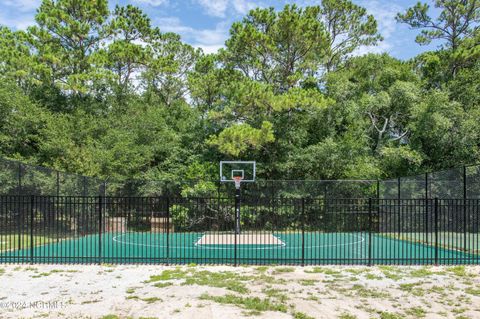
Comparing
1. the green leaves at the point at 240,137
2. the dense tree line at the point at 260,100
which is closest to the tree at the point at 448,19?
the dense tree line at the point at 260,100

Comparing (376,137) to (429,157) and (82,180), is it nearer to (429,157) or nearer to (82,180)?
(429,157)

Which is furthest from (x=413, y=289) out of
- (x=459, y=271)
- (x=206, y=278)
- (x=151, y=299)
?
(x=151, y=299)

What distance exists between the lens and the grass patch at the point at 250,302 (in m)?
6.21

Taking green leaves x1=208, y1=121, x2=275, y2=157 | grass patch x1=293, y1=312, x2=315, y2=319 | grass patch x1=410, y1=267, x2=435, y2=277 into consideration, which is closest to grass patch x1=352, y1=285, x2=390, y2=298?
grass patch x1=293, y1=312, x2=315, y2=319

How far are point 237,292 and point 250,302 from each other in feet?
2.44

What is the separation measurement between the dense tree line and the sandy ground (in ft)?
34.6

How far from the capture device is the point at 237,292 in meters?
7.19

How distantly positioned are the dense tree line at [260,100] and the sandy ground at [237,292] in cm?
1054

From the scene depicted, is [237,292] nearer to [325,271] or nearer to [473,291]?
[325,271]

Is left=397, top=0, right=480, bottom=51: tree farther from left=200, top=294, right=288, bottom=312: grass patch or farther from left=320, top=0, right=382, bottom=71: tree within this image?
left=200, top=294, right=288, bottom=312: grass patch

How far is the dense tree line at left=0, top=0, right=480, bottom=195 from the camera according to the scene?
65.9ft

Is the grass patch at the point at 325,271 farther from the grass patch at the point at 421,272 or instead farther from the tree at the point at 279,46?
the tree at the point at 279,46

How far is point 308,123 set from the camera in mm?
22203

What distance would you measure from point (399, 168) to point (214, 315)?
55.8 ft
